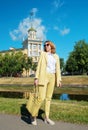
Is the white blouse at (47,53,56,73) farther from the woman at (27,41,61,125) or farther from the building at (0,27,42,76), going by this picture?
the building at (0,27,42,76)

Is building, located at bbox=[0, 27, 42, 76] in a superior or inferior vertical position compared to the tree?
superior

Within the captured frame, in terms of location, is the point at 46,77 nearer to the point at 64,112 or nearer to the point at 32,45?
the point at 64,112

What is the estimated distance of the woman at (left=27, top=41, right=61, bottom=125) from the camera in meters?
7.99

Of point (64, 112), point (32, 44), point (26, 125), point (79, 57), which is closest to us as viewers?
point (26, 125)

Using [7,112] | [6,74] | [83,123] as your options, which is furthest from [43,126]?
[6,74]

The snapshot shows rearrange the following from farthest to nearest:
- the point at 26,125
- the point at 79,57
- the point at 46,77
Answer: the point at 79,57 → the point at 46,77 → the point at 26,125

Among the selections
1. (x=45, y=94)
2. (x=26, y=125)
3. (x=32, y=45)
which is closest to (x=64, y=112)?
(x=45, y=94)

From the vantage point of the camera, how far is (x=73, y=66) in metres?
78.6

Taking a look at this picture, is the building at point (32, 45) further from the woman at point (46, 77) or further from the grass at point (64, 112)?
the woman at point (46, 77)

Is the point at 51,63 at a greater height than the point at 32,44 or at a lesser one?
lesser

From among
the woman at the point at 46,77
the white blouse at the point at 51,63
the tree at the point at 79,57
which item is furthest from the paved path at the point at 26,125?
the tree at the point at 79,57

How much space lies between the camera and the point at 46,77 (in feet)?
26.7

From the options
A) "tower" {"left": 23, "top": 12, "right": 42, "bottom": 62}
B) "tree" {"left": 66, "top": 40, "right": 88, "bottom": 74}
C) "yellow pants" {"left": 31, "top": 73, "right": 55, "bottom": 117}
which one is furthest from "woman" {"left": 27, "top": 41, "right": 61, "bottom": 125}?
"tower" {"left": 23, "top": 12, "right": 42, "bottom": 62}

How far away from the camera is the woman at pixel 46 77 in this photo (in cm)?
799
